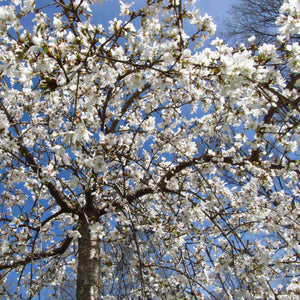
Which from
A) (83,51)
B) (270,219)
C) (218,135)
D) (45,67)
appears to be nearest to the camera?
(45,67)

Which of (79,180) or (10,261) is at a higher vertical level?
(79,180)

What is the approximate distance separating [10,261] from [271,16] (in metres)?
7.95

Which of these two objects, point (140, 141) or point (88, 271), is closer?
point (88, 271)

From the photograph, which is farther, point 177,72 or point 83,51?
point 83,51

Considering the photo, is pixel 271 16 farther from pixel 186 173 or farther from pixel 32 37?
pixel 32 37

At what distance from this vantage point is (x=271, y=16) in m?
6.32

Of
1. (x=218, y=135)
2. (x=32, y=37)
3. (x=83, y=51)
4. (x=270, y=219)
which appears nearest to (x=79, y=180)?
(x=83, y=51)

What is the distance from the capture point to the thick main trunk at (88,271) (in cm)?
233

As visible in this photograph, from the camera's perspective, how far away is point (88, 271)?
2.47 m

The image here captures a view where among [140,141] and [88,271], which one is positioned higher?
[140,141]

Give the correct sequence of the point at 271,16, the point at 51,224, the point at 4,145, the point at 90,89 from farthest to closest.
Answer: the point at 271,16 → the point at 51,224 → the point at 4,145 → the point at 90,89

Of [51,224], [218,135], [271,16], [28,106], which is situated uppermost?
[271,16]

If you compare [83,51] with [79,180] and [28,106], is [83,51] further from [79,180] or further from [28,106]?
[28,106]

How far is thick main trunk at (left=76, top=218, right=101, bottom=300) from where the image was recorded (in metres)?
2.33
